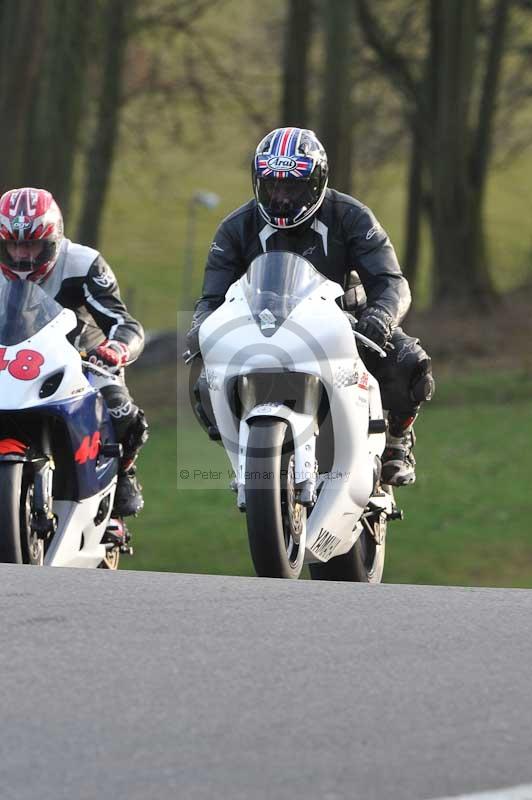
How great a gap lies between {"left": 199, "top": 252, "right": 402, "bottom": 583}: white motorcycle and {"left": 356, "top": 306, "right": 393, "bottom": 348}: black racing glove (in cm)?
11

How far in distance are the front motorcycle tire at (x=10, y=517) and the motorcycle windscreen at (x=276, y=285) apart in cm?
127

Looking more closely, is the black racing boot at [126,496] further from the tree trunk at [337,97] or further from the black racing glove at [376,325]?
the tree trunk at [337,97]

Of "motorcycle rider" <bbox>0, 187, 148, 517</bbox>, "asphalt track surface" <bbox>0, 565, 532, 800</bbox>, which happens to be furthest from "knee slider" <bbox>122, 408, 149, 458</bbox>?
"asphalt track surface" <bbox>0, 565, 532, 800</bbox>

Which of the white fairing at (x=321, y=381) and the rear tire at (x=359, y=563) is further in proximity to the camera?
the rear tire at (x=359, y=563)

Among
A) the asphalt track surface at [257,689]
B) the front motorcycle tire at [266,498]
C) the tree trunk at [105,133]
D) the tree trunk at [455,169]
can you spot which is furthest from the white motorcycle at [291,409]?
the tree trunk at [105,133]

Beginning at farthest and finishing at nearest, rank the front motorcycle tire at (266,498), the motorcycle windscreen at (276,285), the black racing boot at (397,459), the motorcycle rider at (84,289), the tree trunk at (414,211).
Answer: the tree trunk at (414,211) → the black racing boot at (397,459) → the motorcycle rider at (84,289) → the motorcycle windscreen at (276,285) → the front motorcycle tire at (266,498)

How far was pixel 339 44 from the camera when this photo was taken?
23.3 meters

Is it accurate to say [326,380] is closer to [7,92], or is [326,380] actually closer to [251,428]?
[251,428]

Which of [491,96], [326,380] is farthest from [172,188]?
[326,380]

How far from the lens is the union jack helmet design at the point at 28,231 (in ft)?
26.7

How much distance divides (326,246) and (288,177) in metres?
0.47

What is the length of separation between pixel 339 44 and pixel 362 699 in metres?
19.4

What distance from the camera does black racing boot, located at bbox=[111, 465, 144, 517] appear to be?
28.5 ft

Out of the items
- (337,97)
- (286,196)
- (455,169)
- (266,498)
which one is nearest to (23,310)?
(286,196)
